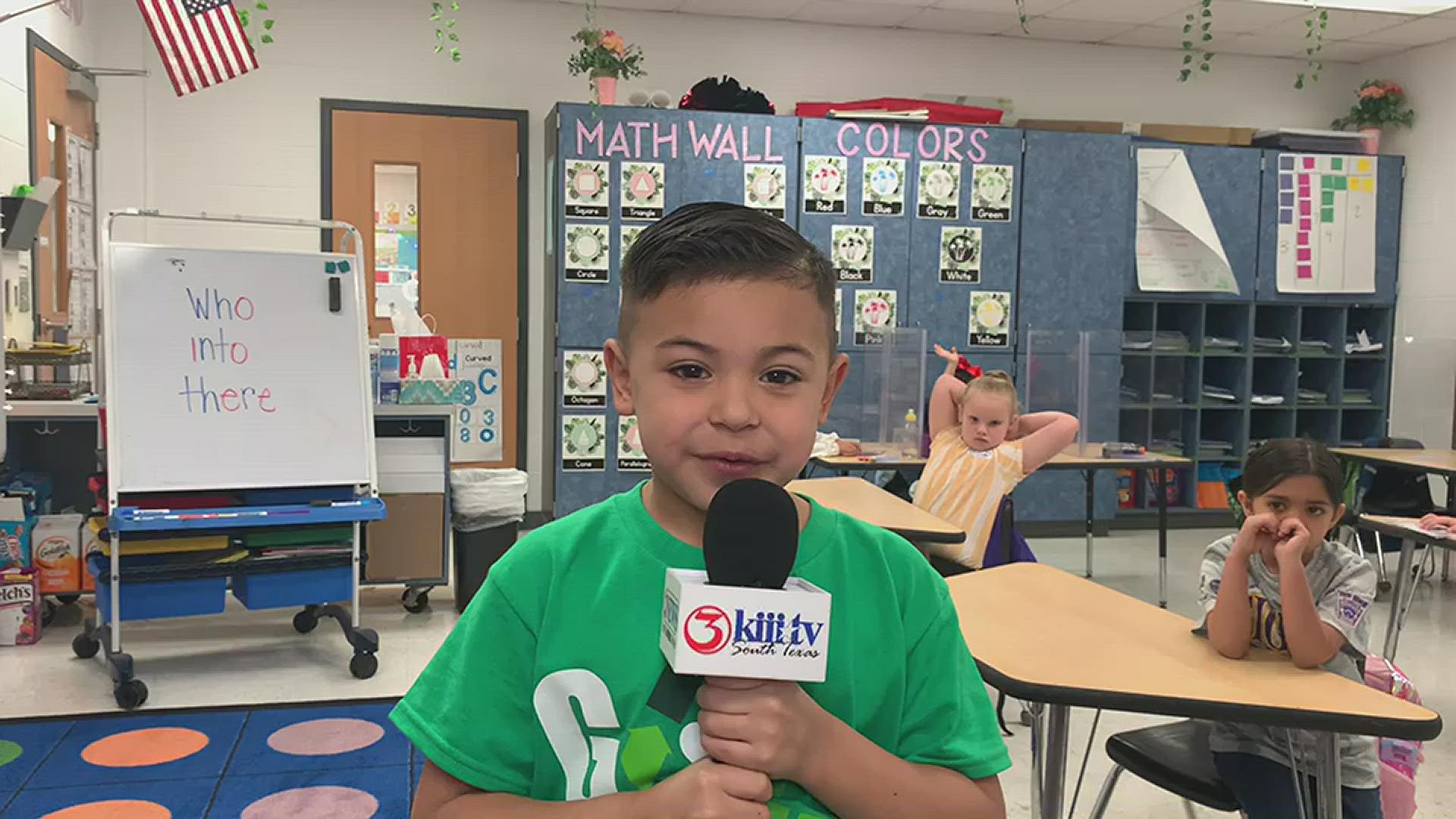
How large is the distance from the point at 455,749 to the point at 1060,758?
1346 millimetres

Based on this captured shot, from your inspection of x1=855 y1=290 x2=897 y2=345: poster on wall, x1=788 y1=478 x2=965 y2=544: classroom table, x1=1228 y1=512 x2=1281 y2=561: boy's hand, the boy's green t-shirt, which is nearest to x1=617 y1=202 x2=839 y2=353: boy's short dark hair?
the boy's green t-shirt

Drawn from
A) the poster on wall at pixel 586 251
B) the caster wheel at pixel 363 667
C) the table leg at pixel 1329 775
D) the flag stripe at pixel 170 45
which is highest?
the flag stripe at pixel 170 45

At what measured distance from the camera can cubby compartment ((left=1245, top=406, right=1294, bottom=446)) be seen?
731 centimetres

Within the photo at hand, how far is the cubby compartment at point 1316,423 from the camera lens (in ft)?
24.3

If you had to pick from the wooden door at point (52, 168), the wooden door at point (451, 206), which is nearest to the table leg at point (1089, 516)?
the wooden door at point (451, 206)

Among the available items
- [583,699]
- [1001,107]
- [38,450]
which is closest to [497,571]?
[583,699]

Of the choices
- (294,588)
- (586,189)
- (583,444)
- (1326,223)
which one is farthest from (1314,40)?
(294,588)

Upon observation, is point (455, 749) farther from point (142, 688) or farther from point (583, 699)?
point (142, 688)

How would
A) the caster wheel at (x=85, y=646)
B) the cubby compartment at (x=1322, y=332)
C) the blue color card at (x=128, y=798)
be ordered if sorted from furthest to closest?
the cubby compartment at (x=1322, y=332) < the caster wheel at (x=85, y=646) < the blue color card at (x=128, y=798)

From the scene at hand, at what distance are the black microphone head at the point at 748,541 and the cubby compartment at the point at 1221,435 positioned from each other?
688cm

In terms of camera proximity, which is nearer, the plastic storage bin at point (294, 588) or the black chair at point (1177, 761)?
the black chair at point (1177, 761)

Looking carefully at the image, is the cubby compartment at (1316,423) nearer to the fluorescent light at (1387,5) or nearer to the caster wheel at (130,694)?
the fluorescent light at (1387,5)

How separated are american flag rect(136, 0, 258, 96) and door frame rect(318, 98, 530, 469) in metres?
1.84

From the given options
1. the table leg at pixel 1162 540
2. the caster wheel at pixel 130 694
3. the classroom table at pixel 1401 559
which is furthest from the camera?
the table leg at pixel 1162 540
